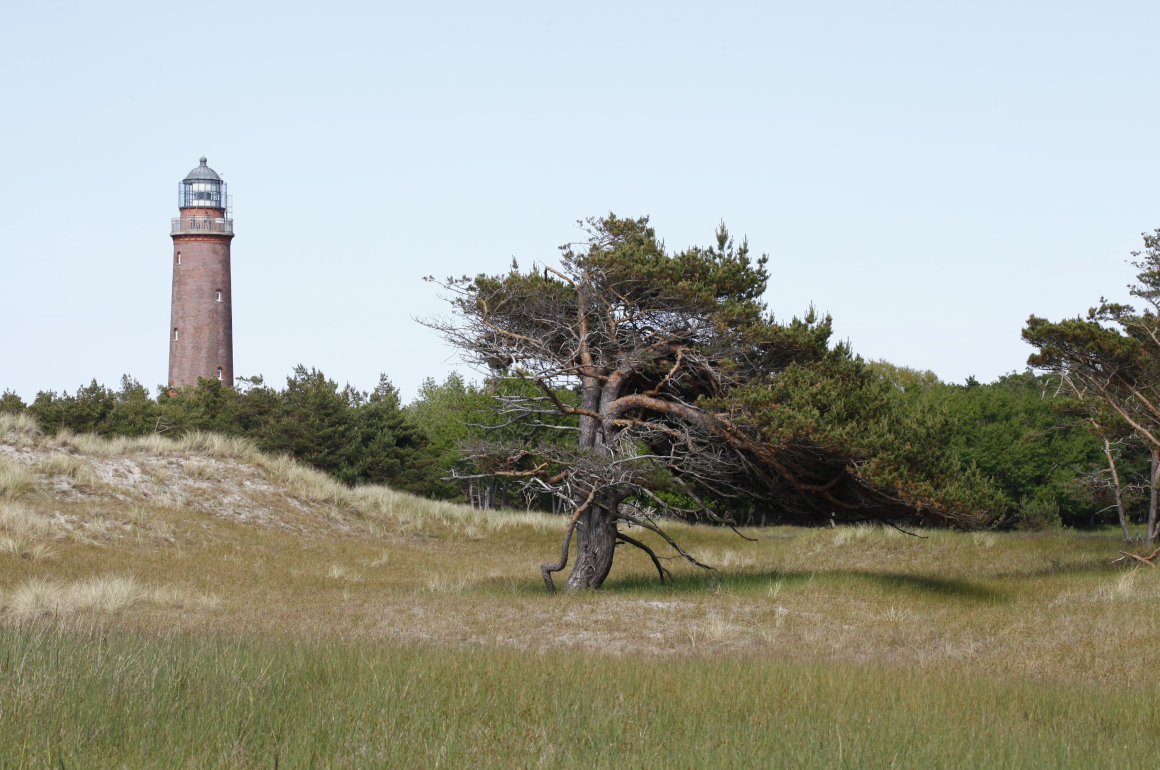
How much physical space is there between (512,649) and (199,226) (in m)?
60.5

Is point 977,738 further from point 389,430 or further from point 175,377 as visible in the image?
point 175,377

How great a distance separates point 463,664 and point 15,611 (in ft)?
30.7

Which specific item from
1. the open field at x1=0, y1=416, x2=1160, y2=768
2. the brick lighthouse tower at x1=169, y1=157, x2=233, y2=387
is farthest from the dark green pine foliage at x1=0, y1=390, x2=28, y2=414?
the open field at x1=0, y1=416, x2=1160, y2=768

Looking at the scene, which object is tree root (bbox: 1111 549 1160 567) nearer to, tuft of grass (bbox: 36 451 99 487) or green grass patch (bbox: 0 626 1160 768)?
green grass patch (bbox: 0 626 1160 768)

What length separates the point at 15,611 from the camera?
1552 cm

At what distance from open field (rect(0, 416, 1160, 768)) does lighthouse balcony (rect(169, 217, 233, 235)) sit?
36.2 m

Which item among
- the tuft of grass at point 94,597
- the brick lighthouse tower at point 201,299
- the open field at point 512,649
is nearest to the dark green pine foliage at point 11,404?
the brick lighthouse tower at point 201,299

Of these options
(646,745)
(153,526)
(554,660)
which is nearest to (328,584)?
(153,526)

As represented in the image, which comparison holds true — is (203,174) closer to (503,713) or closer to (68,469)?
(68,469)

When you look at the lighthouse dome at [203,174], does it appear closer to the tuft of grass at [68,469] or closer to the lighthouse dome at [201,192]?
the lighthouse dome at [201,192]

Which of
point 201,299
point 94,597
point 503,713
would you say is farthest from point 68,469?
point 201,299

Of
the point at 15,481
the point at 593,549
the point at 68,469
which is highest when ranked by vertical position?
the point at 68,469

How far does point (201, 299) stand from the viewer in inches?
2542

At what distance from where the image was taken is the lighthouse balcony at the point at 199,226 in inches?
2579
